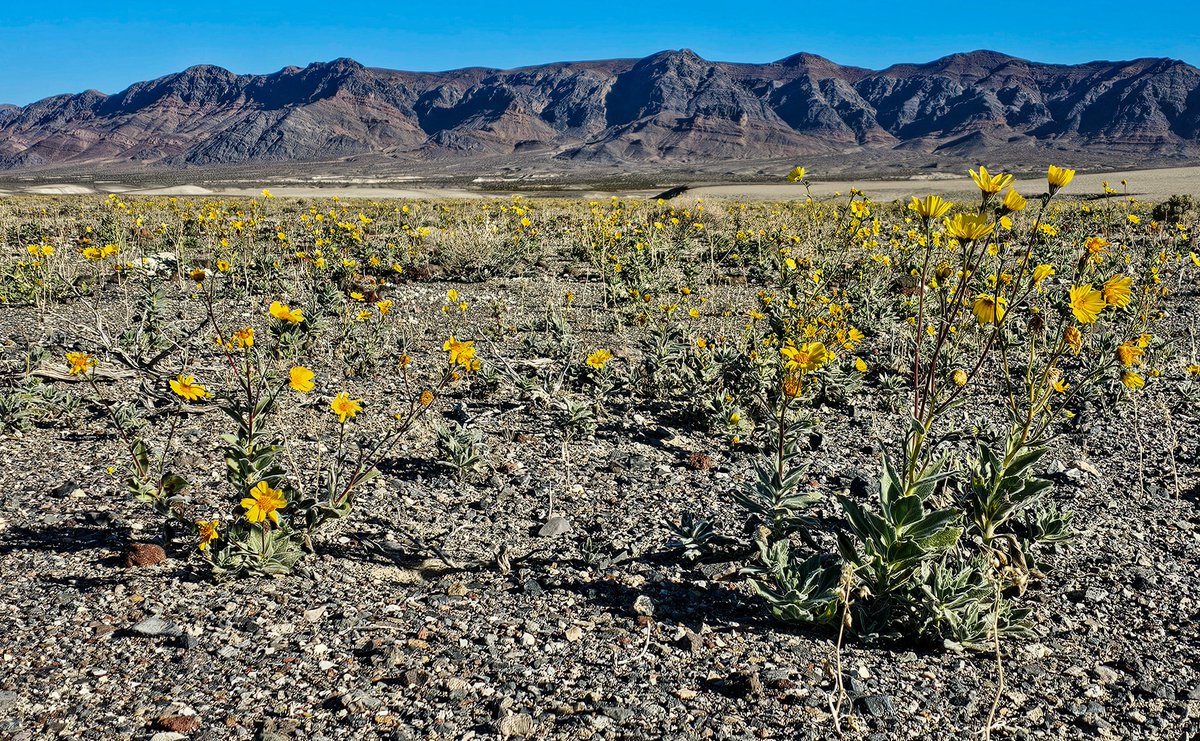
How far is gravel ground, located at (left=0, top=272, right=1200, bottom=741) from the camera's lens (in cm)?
208

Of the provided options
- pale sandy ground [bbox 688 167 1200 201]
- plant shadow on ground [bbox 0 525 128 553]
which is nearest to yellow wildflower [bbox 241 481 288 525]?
plant shadow on ground [bbox 0 525 128 553]

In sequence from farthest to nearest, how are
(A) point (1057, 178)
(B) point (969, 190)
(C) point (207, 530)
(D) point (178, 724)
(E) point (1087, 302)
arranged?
(B) point (969, 190)
(C) point (207, 530)
(E) point (1087, 302)
(A) point (1057, 178)
(D) point (178, 724)

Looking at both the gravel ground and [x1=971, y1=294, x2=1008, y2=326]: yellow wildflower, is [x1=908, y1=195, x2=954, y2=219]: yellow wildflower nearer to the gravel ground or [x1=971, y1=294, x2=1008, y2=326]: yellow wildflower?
[x1=971, y1=294, x2=1008, y2=326]: yellow wildflower

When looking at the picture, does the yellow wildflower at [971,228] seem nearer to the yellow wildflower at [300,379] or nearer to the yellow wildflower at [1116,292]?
the yellow wildflower at [1116,292]

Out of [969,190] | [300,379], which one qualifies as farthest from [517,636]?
[969,190]

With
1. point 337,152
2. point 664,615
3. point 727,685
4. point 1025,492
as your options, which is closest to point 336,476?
point 664,615

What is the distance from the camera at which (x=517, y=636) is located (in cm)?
248

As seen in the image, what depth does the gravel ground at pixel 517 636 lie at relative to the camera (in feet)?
6.82

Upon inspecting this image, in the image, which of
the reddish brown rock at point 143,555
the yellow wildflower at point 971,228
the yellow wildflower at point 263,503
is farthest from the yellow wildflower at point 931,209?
the reddish brown rock at point 143,555

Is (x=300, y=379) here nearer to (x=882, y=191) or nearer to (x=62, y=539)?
(x=62, y=539)

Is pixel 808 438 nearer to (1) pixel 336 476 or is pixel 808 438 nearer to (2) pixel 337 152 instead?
(1) pixel 336 476

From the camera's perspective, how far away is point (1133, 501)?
3604 mm

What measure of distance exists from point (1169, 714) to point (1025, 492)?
2.69 feet

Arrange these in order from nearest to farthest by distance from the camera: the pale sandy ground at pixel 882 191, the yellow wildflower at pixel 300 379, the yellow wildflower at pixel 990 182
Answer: the yellow wildflower at pixel 990 182
the yellow wildflower at pixel 300 379
the pale sandy ground at pixel 882 191
